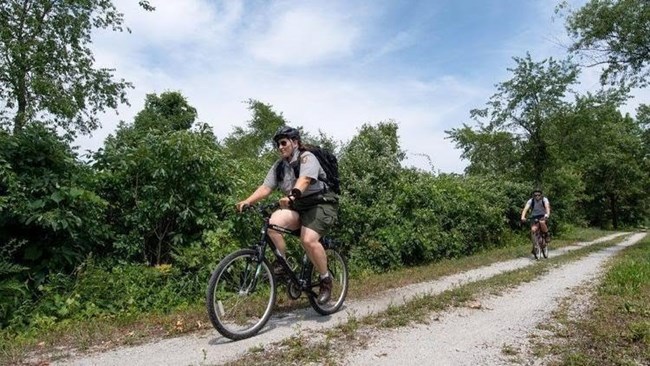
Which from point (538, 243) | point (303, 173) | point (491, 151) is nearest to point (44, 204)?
point (303, 173)

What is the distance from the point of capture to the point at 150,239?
6691mm

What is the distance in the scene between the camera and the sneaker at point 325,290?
512cm

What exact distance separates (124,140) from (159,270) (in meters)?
2.03

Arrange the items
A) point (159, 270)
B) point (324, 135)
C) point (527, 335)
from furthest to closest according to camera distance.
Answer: point (324, 135) → point (159, 270) → point (527, 335)

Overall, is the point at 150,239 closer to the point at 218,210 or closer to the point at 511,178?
the point at 218,210

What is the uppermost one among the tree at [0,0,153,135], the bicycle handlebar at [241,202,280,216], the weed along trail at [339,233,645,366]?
the tree at [0,0,153,135]

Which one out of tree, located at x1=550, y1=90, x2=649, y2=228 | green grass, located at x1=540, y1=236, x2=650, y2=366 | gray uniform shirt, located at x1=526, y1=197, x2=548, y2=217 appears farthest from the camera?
tree, located at x1=550, y1=90, x2=649, y2=228

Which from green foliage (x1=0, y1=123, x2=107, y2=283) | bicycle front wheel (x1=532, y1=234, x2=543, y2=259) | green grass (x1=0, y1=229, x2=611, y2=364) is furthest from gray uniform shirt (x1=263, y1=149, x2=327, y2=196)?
bicycle front wheel (x1=532, y1=234, x2=543, y2=259)

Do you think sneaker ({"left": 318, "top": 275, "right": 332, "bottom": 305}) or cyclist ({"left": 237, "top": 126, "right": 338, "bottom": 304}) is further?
sneaker ({"left": 318, "top": 275, "right": 332, "bottom": 305})

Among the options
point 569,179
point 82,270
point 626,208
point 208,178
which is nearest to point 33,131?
point 82,270

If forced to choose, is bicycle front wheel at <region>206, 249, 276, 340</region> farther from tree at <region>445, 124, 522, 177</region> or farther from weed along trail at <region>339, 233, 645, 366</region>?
tree at <region>445, 124, 522, 177</region>

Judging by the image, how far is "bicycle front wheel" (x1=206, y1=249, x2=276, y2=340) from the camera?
4.20 m

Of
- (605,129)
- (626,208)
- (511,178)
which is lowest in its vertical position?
(626,208)

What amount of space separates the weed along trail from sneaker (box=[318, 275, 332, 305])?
0.83 m
